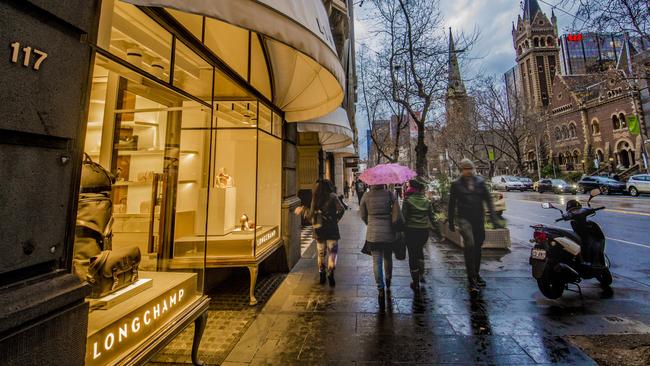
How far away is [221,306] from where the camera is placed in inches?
176

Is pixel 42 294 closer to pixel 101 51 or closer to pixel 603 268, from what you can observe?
pixel 101 51

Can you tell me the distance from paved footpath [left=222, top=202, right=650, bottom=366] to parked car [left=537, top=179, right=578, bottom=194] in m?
30.0

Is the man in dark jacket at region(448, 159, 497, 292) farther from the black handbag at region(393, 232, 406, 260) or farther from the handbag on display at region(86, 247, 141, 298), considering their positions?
the handbag on display at region(86, 247, 141, 298)

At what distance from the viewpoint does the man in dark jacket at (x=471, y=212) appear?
4.84 m

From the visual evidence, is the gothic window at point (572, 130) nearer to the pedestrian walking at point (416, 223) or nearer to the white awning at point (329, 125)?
the white awning at point (329, 125)

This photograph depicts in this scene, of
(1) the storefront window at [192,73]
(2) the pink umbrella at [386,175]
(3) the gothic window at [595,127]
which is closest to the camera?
(1) the storefront window at [192,73]

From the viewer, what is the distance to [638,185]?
860 inches

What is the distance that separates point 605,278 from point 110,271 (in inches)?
288

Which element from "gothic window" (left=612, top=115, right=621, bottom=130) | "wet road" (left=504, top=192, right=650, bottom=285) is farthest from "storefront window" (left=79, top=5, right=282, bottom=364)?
"gothic window" (left=612, top=115, right=621, bottom=130)

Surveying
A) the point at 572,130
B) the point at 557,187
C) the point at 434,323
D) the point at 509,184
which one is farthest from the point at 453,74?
the point at 572,130

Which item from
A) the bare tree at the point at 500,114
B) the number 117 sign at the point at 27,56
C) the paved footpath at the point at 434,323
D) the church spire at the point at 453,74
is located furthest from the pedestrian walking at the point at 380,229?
the bare tree at the point at 500,114

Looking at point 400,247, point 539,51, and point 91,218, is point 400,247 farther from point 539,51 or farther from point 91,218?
point 539,51

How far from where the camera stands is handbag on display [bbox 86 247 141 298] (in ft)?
6.79

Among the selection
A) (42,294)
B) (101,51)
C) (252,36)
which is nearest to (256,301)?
(42,294)
